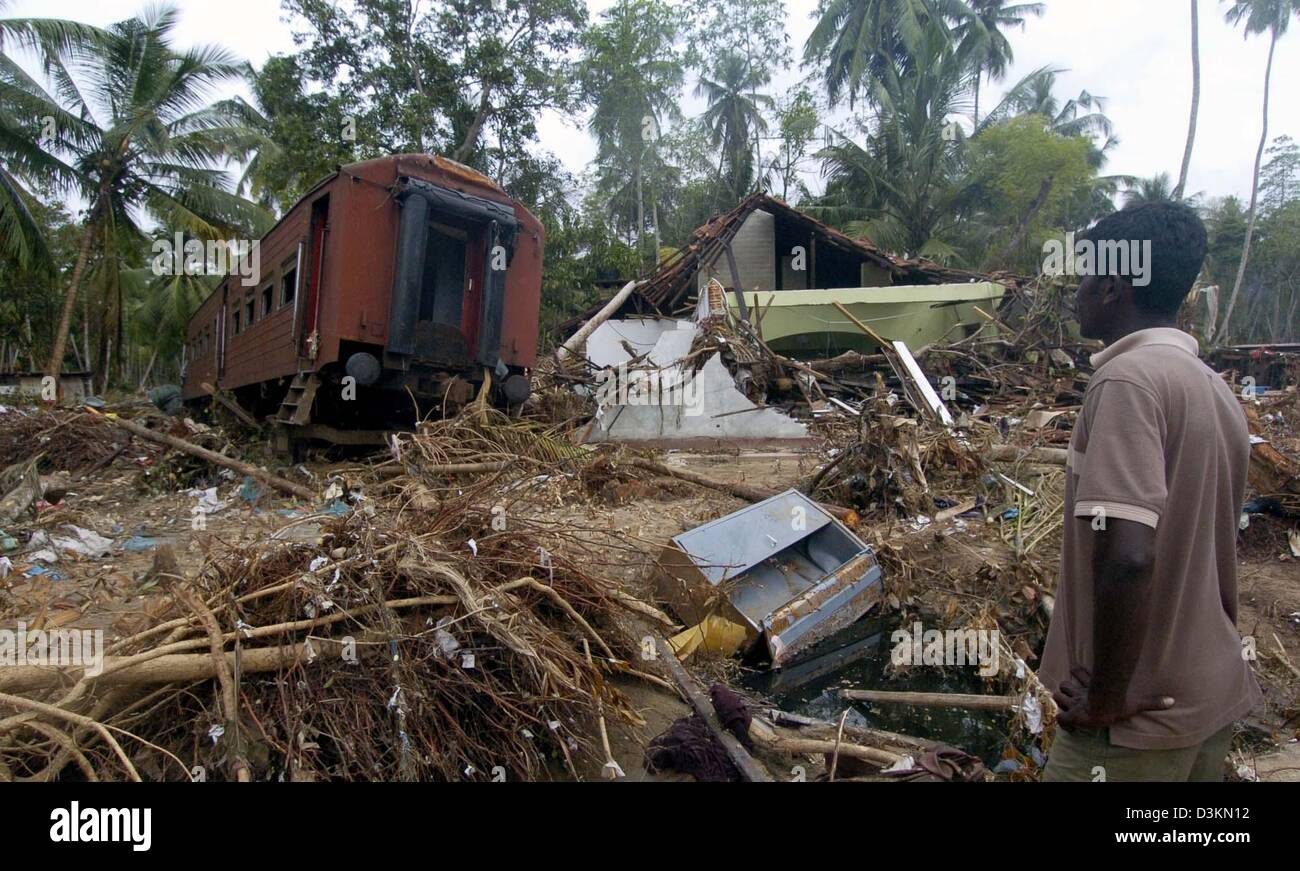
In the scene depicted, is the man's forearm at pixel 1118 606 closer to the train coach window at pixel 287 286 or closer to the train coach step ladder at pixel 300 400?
the train coach step ladder at pixel 300 400

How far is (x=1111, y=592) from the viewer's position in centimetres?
143

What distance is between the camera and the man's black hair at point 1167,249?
1585 mm

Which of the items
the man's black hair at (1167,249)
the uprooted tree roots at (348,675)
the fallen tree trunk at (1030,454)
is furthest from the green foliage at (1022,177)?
the man's black hair at (1167,249)

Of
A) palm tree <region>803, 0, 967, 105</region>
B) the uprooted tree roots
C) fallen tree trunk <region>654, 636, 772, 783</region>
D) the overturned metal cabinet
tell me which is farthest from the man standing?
palm tree <region>803, 0, 967, 105</region>

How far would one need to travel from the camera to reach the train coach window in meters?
8.02

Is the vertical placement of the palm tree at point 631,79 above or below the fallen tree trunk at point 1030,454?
above

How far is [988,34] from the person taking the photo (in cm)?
2689

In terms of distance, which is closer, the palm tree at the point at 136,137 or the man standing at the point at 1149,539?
the man standing at the point at 1149,539

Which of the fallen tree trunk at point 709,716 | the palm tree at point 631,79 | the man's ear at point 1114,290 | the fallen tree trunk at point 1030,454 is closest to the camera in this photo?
the man's ear at point 1114,290

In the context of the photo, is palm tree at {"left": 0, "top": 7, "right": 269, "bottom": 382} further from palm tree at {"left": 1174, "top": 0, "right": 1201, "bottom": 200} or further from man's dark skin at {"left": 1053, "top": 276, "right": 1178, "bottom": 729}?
palm tree at {"left": 1174, "top": 0, "right": 1201, "bottom": 200}

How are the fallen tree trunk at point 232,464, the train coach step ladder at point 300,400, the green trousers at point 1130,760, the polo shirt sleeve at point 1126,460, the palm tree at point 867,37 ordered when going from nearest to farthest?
1. the polo shirt sleeve at point 1126,460
2. the green trousers at point 1130,760
3. the fallen tree trunk at point 232,464
4. the train coach step ladder at point 300,400
5. the palm tree at point 867,37

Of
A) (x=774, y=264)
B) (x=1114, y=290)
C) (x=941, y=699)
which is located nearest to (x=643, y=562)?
(x=941, y=699)

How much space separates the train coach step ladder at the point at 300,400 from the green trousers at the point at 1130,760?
698cm

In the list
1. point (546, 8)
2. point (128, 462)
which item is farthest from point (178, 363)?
point (128, 462)
